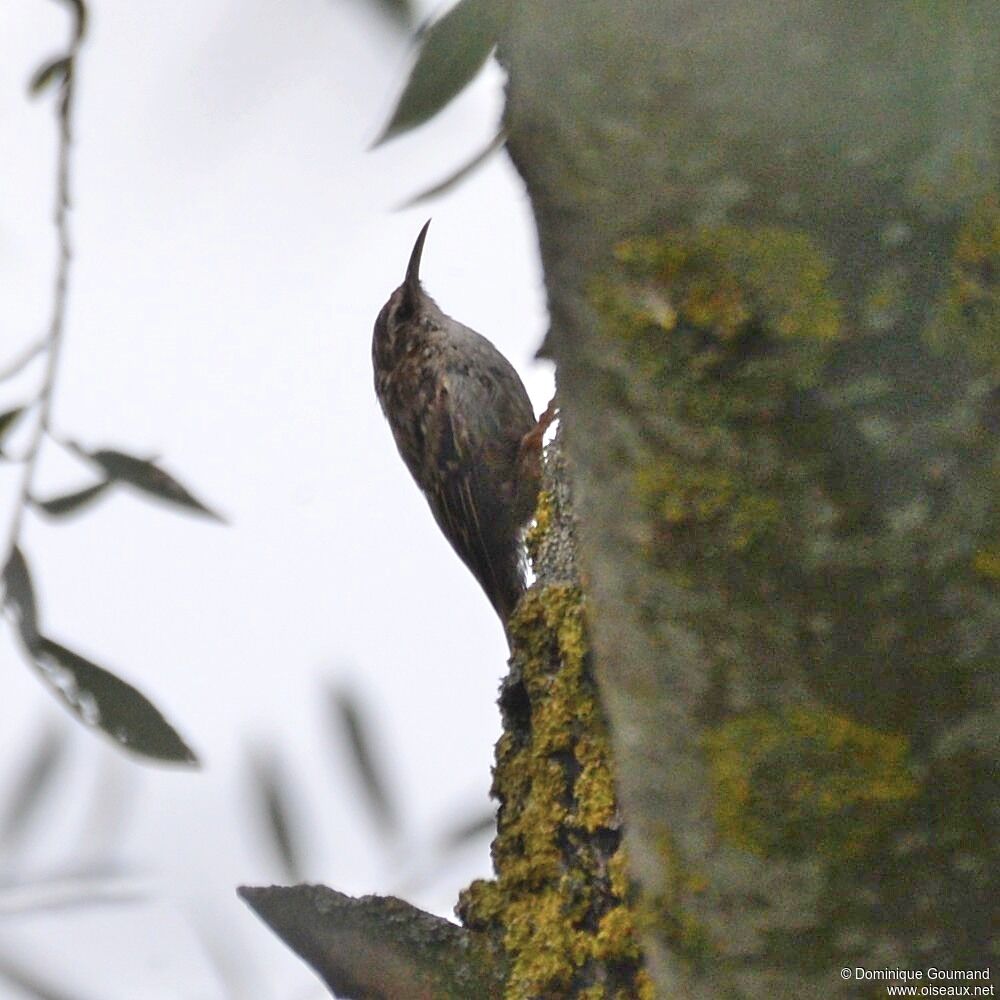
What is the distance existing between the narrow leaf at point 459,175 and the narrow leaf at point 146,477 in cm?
58

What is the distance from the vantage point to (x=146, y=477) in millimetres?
1231

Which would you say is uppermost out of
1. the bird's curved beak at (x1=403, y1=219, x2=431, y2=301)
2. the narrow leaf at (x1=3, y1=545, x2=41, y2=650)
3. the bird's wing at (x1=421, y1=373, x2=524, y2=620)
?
the bird's curved beak at (x1=403, y1=219, x2=431, y2=301)

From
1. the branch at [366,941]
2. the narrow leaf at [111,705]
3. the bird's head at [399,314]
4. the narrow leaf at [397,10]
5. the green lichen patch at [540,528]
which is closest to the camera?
the narrow leaf at [397,10]

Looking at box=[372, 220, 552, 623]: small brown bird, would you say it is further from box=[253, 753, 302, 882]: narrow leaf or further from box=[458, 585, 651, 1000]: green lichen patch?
box=[253, 753, 302, 882]: narrow leaf

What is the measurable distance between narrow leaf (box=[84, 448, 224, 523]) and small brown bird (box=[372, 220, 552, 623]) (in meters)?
2.18

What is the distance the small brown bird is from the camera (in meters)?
3.61

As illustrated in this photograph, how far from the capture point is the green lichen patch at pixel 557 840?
1.79 metres

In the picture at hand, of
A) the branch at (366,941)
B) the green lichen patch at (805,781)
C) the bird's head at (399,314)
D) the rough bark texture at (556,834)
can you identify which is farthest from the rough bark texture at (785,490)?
the bird's head at (399,314)

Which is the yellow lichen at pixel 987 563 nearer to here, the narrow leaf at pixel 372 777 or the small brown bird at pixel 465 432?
the narrow leaf at pixel 372 777

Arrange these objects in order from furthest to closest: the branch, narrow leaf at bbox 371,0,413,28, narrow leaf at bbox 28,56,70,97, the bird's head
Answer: the bird's head → the branch → narrow leaf at bbox 28,56,70,97 → narrow leaf at bbox 371,0,413,28

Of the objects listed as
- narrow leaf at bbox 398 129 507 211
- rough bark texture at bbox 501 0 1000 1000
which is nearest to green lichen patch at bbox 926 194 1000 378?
rough bark texture at bbox 501 0 1000 1000

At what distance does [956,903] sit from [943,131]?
16.3 inches

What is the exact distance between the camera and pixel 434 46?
0.61 m

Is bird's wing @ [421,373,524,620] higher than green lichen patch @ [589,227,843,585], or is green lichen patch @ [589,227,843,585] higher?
bird's wing @ [421,373,524,620]
